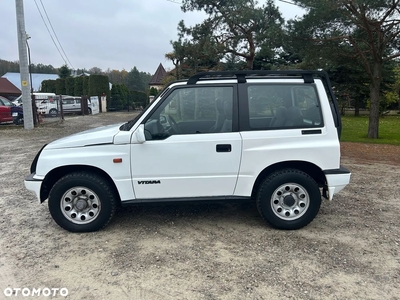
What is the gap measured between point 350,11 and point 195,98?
884 cm

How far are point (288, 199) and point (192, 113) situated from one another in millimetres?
1614

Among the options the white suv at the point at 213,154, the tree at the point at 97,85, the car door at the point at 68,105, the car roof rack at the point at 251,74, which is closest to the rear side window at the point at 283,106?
the white suv at the point at 213,154

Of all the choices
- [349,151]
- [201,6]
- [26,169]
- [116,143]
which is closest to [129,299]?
[116,143]

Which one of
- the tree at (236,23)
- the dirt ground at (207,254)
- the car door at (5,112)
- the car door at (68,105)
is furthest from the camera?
the car door at (68,105)

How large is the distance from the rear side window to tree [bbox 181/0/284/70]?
11353mm

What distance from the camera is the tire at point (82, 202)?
393 centimetres

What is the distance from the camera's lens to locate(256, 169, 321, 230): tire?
3.99 meters

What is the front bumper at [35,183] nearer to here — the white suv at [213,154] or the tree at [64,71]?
the white suv at [213,154]

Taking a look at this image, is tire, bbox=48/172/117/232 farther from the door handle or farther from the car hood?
the door handle

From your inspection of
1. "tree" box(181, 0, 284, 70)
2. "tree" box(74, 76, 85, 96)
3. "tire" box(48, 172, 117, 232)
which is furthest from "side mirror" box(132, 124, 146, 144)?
"tree" box(74, 76, 85, 96)

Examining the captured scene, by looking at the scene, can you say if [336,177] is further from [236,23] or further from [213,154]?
[236,23]

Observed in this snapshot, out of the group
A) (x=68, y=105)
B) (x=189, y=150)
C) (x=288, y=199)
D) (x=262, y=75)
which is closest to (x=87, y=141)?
(x=189, y=150)

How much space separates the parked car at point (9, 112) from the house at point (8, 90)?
27503 millimetres

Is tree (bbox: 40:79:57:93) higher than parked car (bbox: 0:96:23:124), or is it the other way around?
tree (bbox: 40:79:57:93)
